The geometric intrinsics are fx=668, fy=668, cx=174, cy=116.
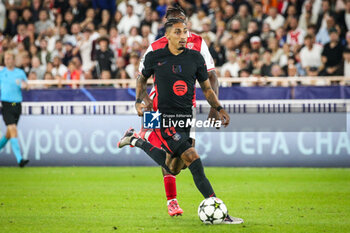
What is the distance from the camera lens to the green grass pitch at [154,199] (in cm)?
768

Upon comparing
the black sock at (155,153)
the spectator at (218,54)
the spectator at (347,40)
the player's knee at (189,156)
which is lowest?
the black sock at (155,153)

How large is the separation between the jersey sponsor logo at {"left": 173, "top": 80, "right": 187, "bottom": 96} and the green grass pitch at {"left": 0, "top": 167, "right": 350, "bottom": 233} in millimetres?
1552

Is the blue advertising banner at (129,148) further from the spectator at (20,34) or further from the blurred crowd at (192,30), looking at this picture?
the spectator at (20,34)

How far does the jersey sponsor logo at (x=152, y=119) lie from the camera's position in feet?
26.9

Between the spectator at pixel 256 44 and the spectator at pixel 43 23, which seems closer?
the spectator at pixel 256 44

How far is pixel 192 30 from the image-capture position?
61.0 feet

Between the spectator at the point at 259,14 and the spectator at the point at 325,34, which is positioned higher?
the spectator at the point at 259,14

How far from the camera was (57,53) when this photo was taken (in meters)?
20.0

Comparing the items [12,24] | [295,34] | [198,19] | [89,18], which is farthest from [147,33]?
[12,24]

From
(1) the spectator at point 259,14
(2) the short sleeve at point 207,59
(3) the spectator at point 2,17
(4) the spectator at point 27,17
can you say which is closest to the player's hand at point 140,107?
(2) the short sleeve at point 207,59

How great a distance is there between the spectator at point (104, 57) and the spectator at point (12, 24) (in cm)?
441

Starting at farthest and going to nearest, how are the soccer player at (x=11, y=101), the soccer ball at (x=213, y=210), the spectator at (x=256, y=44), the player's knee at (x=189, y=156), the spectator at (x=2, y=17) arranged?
the spectator at (x=2, y=17) → the spectator at (x=256, y=44) → the soccer player at (x=11, y=101) → the player's knee at (x=189, y=156) → the soccer ball at (x=213, y=210)

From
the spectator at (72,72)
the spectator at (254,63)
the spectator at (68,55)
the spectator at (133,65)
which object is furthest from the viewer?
the spectator at (68,55)

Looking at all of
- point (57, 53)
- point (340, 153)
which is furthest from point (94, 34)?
point (340, 153)
